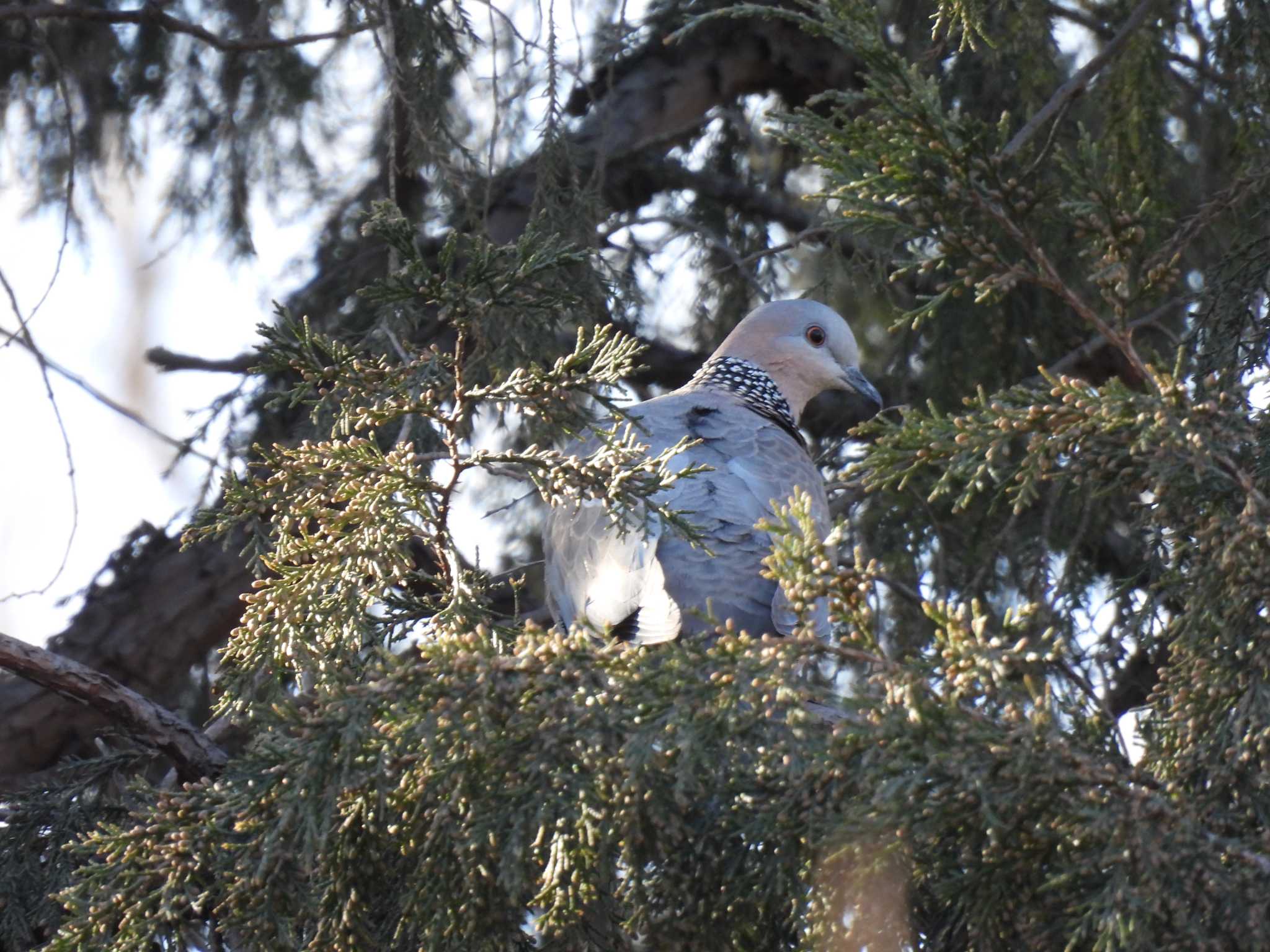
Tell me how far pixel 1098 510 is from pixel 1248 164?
5.34ft

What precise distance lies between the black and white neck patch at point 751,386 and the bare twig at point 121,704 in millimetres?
1990

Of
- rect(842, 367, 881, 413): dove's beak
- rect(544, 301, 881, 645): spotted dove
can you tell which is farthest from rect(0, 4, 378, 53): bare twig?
rect(842, 367, 881, 413): dove's beak

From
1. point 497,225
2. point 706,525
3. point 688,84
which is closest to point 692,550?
point 706,525

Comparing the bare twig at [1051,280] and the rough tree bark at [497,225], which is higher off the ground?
the rough tree bark at [497,225]

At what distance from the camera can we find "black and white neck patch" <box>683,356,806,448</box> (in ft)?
13.7

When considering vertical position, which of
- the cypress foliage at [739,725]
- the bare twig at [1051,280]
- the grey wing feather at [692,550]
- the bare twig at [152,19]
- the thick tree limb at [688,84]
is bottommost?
the cypress foliage at [739,725]

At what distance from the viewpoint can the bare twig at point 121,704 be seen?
2613 millimetres

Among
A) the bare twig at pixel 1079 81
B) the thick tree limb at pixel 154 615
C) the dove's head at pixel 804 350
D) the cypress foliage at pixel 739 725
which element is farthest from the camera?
the thick tree limb at pixel 154 615

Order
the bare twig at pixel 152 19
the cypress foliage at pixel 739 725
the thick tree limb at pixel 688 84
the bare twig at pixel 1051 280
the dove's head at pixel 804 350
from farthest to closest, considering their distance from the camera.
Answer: the thick tree limb at pixel 688 84
the dove's head at pixel 804 350
the bare twig at pixel 152 19
the bare twig at pixel 1051 280
the cypress foliage at pixel 739 725

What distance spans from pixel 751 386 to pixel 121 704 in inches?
87.6

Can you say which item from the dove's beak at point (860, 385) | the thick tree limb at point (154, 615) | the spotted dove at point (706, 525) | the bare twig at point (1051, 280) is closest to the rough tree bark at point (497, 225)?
the thick tree limb at point (154, 615)

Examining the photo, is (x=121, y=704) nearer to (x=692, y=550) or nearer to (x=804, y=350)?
(x=692, y=550)

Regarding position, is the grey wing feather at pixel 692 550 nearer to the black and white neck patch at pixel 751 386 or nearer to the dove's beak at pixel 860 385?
the black and white neck patch at pixel 751 386

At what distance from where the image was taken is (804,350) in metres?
4.52
